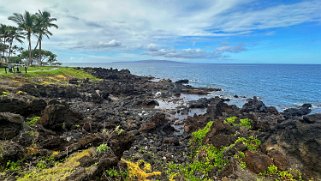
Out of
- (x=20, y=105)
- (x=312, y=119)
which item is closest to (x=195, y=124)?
(x=312, y=119)

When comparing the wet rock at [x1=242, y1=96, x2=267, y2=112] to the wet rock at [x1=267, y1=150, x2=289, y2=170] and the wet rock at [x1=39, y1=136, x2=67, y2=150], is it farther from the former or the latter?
the wet rock at [x1=39, y1=136, x2=67, y2=150]

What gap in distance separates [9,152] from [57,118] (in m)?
10.2

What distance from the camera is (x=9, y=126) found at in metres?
16.1

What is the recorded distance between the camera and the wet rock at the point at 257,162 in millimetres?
15648

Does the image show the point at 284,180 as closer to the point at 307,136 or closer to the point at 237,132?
the point at 307,136

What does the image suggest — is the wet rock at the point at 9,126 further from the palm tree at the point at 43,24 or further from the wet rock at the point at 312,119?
the palm tree at the point at 43,24

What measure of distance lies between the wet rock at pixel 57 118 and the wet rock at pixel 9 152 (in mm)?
8491

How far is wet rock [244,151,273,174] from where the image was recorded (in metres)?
15.6

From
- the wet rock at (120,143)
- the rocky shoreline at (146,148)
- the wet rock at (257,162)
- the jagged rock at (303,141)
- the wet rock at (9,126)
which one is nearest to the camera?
the rocky shoreline at (146,148)

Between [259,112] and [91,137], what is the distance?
33.5 m

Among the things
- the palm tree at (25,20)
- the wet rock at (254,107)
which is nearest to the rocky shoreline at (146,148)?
the wet rock at (254,107)

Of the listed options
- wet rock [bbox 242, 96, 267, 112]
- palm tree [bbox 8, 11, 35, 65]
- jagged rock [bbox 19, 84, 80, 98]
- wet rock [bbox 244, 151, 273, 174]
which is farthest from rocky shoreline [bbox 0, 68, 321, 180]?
palm tree [bbox 8, 11, 35, 65]

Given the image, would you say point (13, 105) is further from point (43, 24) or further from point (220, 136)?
point (43, 24)

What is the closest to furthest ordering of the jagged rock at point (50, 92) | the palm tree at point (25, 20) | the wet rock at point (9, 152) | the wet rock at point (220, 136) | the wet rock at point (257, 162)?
the wet rock at point (9, 152) < the wet rock at point (257, 162) < the wet rock at point (220, 136) < the jagged rock at point (50, 92) < the palm tree at point (25, 20)
